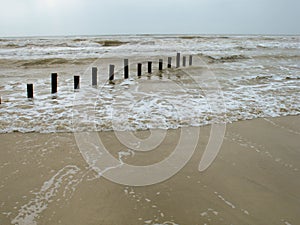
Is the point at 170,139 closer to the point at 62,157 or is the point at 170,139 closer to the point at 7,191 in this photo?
the point at 62,157

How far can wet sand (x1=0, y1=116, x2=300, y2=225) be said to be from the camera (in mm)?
2656

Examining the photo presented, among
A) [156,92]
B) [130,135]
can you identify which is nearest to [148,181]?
[130,135]

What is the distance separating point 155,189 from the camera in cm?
319

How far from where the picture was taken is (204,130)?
545 centimetres

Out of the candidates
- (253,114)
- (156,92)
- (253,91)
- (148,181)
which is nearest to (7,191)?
(148,181)

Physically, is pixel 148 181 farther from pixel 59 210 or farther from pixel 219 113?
pixel 219 113

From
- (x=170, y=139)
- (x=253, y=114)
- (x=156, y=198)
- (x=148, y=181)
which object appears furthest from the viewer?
(x=253, y=114)

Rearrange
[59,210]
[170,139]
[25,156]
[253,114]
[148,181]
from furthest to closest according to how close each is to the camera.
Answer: [253,114]
[170,139]
[25,156]
[148,181]
[59,210]

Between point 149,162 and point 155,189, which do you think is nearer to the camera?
point 155,189

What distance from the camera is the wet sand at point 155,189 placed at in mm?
2656

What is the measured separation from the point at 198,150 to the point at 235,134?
1.22 metres

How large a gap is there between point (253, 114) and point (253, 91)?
11.0 feet

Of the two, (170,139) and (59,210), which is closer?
(59,210)

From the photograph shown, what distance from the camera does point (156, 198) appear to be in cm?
300
